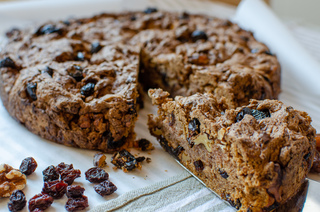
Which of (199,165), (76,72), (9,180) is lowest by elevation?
(9,180)

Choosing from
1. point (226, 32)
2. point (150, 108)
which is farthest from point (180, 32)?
point (150, 108)

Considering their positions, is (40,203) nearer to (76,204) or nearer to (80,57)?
(76,204)

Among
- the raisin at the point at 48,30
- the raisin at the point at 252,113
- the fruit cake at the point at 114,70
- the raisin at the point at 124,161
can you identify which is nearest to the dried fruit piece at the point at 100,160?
the raisin at the point at 124,161

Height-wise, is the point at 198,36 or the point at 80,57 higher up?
the point at 198,36

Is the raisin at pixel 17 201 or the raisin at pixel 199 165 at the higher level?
the raisin at pixel 199 165

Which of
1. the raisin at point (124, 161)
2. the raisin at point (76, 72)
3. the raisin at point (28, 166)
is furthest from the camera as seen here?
the raisin at point (76, 72)

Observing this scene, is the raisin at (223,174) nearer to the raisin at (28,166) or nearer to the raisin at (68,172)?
the raisin at (68,172)

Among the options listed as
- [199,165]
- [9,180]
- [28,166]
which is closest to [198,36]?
[199,165]
